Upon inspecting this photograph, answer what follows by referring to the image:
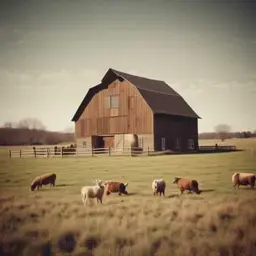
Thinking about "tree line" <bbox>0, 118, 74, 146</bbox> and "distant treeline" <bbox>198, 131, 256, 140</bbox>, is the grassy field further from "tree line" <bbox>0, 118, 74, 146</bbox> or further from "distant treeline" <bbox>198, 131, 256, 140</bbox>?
"tree line" <bbox>0, 118, 74, 146</bbox>

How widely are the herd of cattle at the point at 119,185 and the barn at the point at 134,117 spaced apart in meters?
1.06

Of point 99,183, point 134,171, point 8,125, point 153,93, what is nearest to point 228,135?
point 134,171

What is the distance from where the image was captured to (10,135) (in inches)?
246

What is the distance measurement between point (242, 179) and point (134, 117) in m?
3.41

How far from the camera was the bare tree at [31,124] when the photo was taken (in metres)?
6.20

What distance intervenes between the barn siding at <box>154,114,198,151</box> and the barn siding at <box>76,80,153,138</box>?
25 cm

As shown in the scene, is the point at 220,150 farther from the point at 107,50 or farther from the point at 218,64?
the point at 107,50

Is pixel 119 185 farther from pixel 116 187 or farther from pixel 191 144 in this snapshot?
pixel 191 144

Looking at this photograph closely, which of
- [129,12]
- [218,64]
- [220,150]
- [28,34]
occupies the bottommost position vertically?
[220,150]

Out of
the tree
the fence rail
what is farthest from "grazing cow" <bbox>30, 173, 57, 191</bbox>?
the tree

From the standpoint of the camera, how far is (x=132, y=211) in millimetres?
5574

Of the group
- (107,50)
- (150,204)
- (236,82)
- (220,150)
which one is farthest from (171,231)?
(107,50)

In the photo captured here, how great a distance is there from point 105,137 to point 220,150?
149 inches

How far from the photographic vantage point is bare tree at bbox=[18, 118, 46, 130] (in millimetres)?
6195
